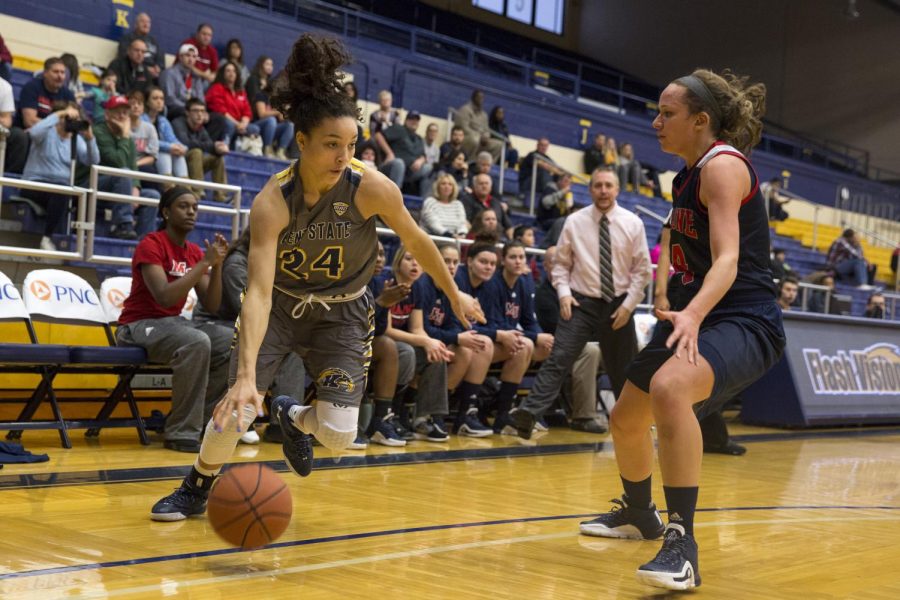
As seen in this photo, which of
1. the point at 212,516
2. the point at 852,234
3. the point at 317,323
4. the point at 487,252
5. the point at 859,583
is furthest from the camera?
the point at 852,234

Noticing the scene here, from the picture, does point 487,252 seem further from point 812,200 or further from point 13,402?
point 812,200

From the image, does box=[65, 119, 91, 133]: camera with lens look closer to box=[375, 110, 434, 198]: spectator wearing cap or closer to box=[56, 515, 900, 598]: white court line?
box=[375, 110, 434, 198]: spectator wearing cap

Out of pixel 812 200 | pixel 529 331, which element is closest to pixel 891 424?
pixel 529 331

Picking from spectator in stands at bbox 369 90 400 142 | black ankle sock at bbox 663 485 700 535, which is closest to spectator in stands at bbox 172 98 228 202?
spectator in stands at bbox 369 90 400 142

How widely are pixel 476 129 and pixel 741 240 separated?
42.5 ft

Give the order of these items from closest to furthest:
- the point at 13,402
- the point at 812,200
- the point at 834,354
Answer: the point at 13,402, the point at 834,354, the point at 812,200

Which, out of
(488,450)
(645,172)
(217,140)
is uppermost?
(645,172)

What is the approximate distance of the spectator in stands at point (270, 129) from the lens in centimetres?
1345

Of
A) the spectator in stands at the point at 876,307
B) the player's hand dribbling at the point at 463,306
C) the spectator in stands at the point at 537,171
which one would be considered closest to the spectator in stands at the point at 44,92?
the player's hand dribbling at the point at 463,306

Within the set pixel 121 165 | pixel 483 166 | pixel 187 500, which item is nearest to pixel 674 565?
pixel 187 500

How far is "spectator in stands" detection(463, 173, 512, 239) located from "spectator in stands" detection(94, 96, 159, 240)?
12.4ft

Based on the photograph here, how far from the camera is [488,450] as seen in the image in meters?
7.46

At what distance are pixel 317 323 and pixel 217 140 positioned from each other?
8431 mm

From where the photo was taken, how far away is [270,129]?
1347 centimetres
